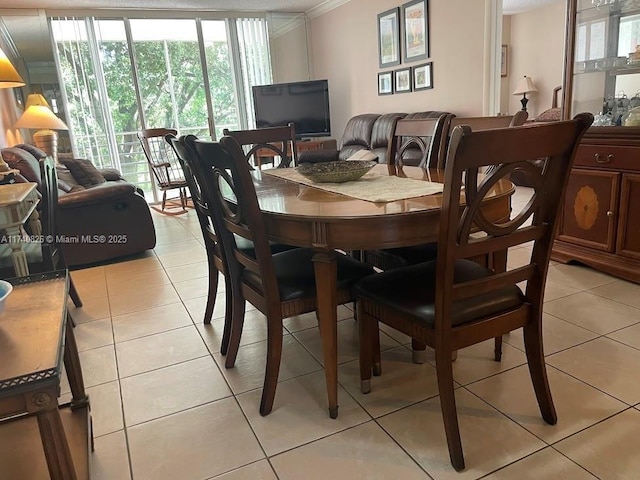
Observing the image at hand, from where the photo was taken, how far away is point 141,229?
12.6 ft

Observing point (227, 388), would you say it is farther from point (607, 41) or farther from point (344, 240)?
point (607, 41)

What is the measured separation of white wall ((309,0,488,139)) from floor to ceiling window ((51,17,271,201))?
987 mm

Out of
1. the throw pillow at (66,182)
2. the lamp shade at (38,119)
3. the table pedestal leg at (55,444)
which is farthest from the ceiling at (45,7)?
the table pedestal leg at (55,444)

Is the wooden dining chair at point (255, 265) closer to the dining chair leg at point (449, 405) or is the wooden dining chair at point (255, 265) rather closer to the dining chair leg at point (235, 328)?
the dining chair leg at point (235, 328)

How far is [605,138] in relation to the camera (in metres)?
2.67

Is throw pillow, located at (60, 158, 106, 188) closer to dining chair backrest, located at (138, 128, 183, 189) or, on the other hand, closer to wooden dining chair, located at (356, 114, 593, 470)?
dining chair backrest, located at (138, 128, 183, 189)

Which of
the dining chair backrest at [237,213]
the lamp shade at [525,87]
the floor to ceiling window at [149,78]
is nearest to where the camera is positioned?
the dining chair backrest at [237,213]

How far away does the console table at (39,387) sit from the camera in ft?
2.89

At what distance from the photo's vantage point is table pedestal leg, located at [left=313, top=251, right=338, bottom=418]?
1.52 metres

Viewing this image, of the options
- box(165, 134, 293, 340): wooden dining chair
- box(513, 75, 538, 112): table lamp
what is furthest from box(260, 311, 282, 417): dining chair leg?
box(513, 75, 538, 112): table lamp

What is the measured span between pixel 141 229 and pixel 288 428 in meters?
2.69

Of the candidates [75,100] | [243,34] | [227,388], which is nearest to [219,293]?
[227,388]

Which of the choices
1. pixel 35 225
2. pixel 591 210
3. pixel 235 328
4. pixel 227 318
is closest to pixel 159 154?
pixel 35 225

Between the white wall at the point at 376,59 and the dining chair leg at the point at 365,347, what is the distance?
126 inches
